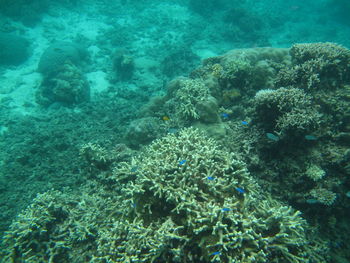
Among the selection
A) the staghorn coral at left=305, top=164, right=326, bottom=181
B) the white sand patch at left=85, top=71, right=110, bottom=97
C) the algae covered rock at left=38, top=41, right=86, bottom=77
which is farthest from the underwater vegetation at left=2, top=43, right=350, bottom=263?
the algae covered rock at left=38, top=41, right=86, bottom=77

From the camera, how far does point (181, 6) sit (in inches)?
979

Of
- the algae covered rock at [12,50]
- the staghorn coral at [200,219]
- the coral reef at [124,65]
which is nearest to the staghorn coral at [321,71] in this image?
the staghorn coral at [200,219]

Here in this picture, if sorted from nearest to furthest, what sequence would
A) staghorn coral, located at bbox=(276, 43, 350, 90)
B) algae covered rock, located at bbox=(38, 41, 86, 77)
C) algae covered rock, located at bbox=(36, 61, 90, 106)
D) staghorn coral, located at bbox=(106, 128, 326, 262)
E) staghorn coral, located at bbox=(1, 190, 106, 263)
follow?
staghorn coral, located at bbox=(106, 128, 326, 262), staghorn coral, located at bbox=(1, 190, 106, 263), staghorn coral, located at bbox=(276, 43, 350, 90), algae covered rock, located at bbox=(36, 61, 90, 106), algae covered rock, located at bbox=(38, 41, 86, 77)

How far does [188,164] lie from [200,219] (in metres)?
1.16

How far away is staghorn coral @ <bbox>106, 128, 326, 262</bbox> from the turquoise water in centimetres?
2

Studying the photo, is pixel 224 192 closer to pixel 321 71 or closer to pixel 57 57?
pixel 321 71

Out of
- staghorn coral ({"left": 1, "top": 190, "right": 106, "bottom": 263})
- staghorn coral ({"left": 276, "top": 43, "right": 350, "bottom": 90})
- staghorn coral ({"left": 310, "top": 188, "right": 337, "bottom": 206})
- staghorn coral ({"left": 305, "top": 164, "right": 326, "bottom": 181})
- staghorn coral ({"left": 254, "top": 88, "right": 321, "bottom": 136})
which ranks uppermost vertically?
staghorn coral ({"left": 276, "top": 43, "right": 350, "bottom": 90})

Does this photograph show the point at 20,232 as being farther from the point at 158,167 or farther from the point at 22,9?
the point at 22,9

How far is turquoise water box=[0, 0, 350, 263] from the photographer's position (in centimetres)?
358

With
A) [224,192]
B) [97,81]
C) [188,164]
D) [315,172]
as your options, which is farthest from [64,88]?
[315,172]

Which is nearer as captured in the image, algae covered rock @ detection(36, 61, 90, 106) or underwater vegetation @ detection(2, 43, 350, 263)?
underwater vegetation @ detection(2, 43, 350, 263)

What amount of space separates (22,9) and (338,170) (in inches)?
1011

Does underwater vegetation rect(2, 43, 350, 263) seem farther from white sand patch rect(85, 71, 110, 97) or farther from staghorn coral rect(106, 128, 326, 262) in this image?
white sand patch rect(85, 71, 110, 97)

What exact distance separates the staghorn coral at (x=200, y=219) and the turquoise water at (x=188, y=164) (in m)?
0.02
